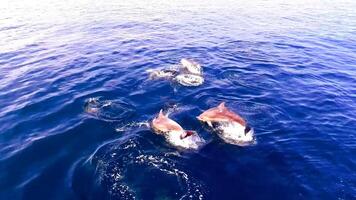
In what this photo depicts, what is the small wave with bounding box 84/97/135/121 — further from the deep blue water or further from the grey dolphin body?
the grey dolphin body

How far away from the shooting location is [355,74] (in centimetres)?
2284

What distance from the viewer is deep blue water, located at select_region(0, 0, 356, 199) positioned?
1216 centimetres

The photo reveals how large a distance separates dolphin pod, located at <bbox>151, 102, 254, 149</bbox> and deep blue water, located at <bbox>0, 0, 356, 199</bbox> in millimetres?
398

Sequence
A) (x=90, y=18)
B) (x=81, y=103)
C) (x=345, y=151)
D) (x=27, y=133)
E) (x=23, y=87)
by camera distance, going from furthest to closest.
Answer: (x=90, y=18), (x=23, y=87), (x=81, y=103), (x=27, y=133), (x=345, y=151)

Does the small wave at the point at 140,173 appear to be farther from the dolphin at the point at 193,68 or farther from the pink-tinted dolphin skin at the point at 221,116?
the dolphin at the point at 193,68

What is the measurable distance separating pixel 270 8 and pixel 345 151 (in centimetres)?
3403

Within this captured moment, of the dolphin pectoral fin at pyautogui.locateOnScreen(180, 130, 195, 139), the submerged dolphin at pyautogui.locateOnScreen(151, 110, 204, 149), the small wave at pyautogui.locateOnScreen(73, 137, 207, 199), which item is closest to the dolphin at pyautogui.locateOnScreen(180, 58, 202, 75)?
the submerged dolphin at pyautogui.locateOnScreen(151, 110, 204, 149)

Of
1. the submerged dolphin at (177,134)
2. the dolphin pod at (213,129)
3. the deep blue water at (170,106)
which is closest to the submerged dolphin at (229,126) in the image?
the dolphin pod at (213,129)

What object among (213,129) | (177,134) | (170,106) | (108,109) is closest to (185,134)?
(177,134)

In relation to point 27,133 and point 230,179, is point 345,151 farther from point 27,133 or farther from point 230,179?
point 27,133

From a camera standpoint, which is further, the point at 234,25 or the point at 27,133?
the point at 234,25

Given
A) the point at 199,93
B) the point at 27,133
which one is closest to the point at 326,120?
the point at 199,93

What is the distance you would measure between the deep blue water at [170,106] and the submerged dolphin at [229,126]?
0.48 m

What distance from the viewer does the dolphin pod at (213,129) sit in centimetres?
1404
